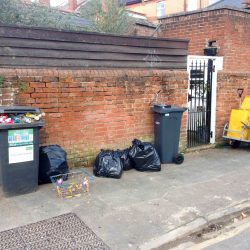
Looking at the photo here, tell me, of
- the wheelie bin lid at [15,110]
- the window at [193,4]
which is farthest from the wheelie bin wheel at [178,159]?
the window at [193,4]

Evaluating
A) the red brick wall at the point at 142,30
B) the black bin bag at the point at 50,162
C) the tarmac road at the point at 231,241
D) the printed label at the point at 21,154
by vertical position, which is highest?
the red brick wall at the point at 142,30

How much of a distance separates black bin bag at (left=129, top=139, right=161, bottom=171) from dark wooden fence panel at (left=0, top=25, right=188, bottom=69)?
5.17ft

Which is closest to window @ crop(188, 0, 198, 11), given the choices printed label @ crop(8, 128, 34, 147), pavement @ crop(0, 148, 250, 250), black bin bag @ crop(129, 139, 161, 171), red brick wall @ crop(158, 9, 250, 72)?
red brick wall @ crop(158, 9, 250, 72)

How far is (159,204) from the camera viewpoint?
461 centimetres

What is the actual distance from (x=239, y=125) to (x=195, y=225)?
411cm

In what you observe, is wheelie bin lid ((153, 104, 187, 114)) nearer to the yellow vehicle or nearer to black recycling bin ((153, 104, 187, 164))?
black recycling bin ((153, 104, 187, 164))

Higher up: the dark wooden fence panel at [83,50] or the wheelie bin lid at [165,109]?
the dark wooden fence panel at [83,50]

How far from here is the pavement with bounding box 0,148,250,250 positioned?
12.8 feet

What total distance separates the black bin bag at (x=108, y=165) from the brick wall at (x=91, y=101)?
1.35ft

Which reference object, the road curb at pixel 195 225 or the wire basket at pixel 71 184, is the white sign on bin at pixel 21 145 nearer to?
the wire basket at pixel 71 184

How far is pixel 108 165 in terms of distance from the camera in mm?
5688

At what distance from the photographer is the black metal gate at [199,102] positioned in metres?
7.68

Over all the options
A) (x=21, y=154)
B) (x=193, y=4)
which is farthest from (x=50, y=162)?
(x=193, y=4)

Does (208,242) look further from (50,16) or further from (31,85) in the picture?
(50,16)
